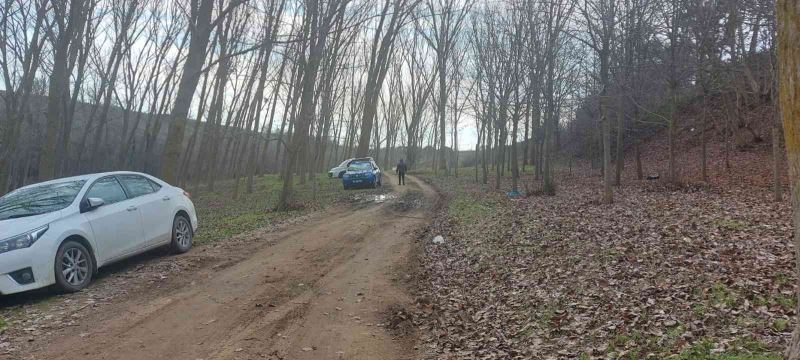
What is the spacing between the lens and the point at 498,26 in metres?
22.9

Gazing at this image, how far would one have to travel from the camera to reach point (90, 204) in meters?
7.96

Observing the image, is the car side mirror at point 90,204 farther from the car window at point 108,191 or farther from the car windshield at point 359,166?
the car windshield at point 359,166

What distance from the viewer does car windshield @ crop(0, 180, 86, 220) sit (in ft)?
25.3

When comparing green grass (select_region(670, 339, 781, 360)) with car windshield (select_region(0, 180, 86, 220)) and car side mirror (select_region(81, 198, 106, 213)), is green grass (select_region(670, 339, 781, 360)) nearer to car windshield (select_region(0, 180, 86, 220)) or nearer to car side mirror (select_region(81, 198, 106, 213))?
car side mirror (select_region(81, 198, 106, 213))

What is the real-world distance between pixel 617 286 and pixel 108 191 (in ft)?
25.0

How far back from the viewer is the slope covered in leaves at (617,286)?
508 centimetres

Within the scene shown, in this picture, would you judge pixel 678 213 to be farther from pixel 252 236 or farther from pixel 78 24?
pixel 78 24

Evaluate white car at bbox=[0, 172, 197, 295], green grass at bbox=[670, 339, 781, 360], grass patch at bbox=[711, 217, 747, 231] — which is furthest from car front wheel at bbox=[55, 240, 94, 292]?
grass patch at bbox=[711, 217, 747, 231]

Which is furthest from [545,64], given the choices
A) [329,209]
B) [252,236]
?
[252,236]

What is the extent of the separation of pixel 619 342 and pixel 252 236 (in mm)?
8850

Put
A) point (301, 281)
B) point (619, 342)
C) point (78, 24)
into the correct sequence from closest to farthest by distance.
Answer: point (619, 342) → point (301, 281) → point (78, 24)

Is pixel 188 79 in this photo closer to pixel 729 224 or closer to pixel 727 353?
pixel 729 224

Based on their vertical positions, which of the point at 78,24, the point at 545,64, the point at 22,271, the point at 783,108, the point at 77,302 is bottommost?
the point at 77,302

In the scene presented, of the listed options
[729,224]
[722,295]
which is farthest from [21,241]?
Result: [729,224]
